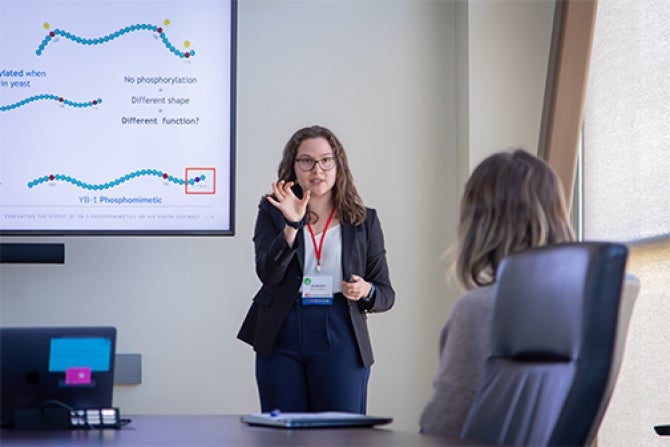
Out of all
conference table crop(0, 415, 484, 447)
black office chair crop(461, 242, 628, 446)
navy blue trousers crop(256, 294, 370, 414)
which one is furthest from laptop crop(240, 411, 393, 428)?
navy blue trousers crop(256, 294, 370, 414)

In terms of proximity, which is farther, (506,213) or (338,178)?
(338,178)

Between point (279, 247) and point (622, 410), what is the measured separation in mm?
1686

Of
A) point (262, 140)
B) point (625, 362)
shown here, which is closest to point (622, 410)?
point (625, 362)

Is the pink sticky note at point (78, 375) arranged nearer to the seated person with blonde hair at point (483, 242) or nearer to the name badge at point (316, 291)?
the seated person with blonde hair at point (483, 242)

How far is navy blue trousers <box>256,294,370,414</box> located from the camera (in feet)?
12.3

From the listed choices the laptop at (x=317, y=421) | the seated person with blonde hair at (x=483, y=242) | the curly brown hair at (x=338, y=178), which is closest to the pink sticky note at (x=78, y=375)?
the laptop at (x=317, y=421)

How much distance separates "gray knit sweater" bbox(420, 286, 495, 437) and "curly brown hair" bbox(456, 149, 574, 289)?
11 cm

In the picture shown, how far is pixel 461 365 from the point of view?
2.14 m

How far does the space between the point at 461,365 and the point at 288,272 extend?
5.79 feet

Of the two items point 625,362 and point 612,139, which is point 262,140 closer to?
point 612,139

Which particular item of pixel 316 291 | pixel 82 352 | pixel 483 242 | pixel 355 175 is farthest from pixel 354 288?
pixel 355 175

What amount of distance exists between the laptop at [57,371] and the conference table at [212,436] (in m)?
0.09

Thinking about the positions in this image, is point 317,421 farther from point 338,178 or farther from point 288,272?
point 338,178

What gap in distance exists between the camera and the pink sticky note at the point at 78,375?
8.20ft
